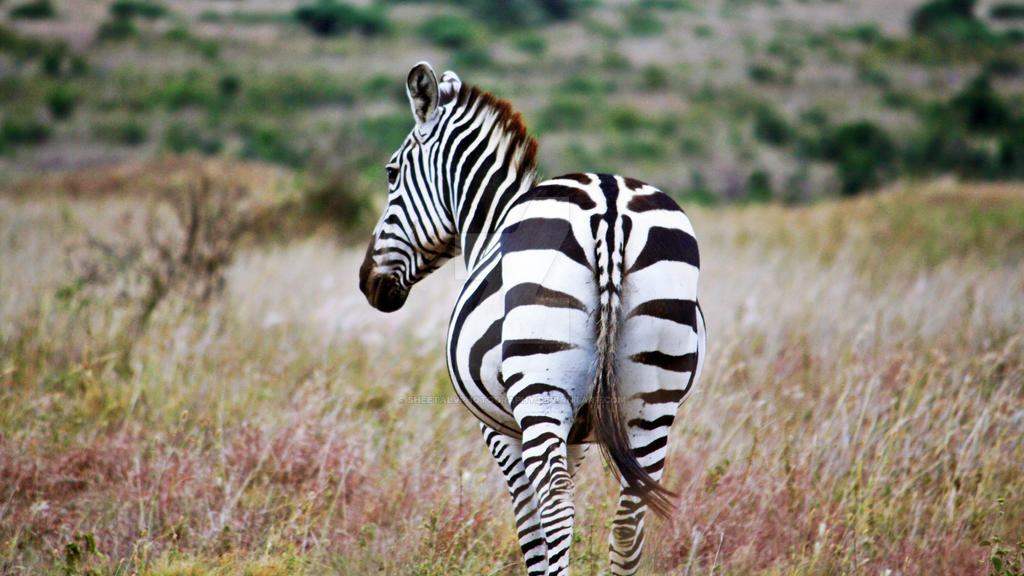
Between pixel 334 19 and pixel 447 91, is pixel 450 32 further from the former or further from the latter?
pixel 447 91

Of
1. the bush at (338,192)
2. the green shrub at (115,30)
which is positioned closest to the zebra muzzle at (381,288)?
the bush at (338,192)

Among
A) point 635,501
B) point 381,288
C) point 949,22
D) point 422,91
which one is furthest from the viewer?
point 949,22

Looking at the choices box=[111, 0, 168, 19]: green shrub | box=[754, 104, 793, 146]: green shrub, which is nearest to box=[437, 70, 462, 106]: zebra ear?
box=[754, 104, 793, 146]: green shrub

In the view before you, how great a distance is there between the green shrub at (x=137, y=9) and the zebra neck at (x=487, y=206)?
47.5m

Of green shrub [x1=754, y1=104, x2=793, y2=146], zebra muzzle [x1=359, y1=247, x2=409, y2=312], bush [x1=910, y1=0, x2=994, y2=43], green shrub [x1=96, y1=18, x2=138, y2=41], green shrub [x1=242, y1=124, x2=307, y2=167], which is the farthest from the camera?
bush [x1=910, y1=0, x2=994, y2=43]

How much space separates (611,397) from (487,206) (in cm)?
106

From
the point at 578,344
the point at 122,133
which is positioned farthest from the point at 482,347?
the point at 122,133

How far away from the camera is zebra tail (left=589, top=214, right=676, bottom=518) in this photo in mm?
2686

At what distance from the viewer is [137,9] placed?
153ft

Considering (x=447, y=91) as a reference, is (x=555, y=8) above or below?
above

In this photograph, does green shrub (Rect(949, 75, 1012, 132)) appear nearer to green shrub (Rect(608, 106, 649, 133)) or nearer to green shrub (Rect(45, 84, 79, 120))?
green shrub (Rect(608, 106, 649, 133))

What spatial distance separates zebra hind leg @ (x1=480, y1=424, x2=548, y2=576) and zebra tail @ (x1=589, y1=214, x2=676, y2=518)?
46 centimetres

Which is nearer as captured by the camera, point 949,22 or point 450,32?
point 450,32

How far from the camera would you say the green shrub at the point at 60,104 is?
30984 millimetres
